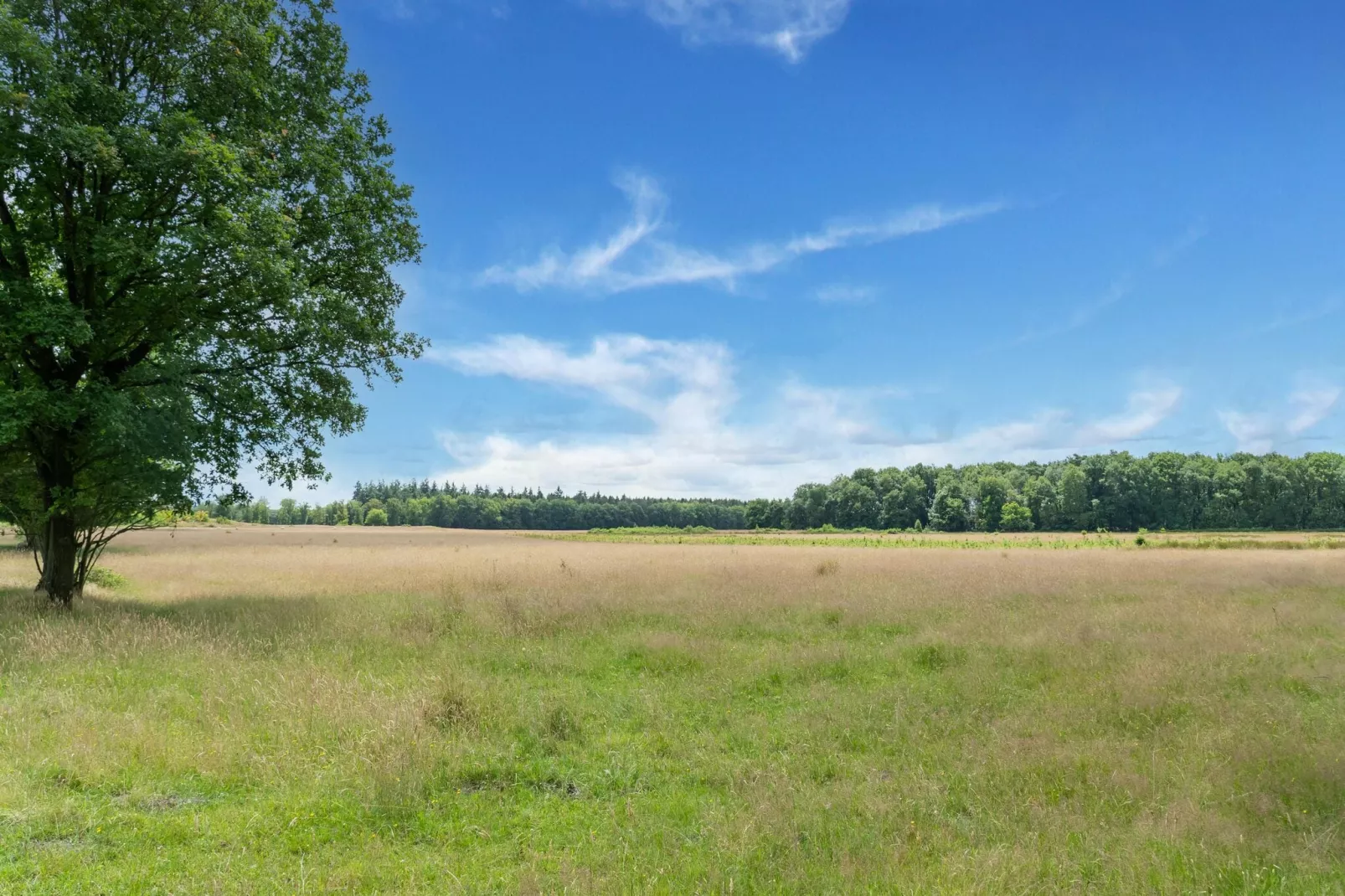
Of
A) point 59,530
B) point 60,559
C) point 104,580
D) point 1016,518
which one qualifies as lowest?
point 1016,518

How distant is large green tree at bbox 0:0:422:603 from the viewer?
13.8 meters

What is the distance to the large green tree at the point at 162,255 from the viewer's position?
45.4 ft

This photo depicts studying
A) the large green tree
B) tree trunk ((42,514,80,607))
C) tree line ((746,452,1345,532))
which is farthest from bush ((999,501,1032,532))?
tree trunk ((42,514,80,607))

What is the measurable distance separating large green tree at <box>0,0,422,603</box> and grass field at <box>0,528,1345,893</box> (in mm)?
3715

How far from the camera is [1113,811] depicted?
6.06 m

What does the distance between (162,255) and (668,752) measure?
1492 cm

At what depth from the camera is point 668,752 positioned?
7.68m

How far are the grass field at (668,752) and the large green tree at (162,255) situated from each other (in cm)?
371

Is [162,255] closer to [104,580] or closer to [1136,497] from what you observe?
[104,580]

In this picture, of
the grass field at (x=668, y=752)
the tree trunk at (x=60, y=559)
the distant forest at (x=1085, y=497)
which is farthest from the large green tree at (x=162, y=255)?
the distant forest at (x=1085, y=497)

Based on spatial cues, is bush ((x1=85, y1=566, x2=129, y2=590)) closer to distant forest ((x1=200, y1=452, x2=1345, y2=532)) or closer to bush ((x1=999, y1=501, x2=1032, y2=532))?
distant forest ((x1=200, y1=452, x2=1345, y2=532))

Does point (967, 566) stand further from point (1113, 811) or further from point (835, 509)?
point (835, 509)

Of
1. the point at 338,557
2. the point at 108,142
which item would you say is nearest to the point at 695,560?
the point at 338,557

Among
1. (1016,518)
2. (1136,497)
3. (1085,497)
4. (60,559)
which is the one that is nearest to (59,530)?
(60,559)
